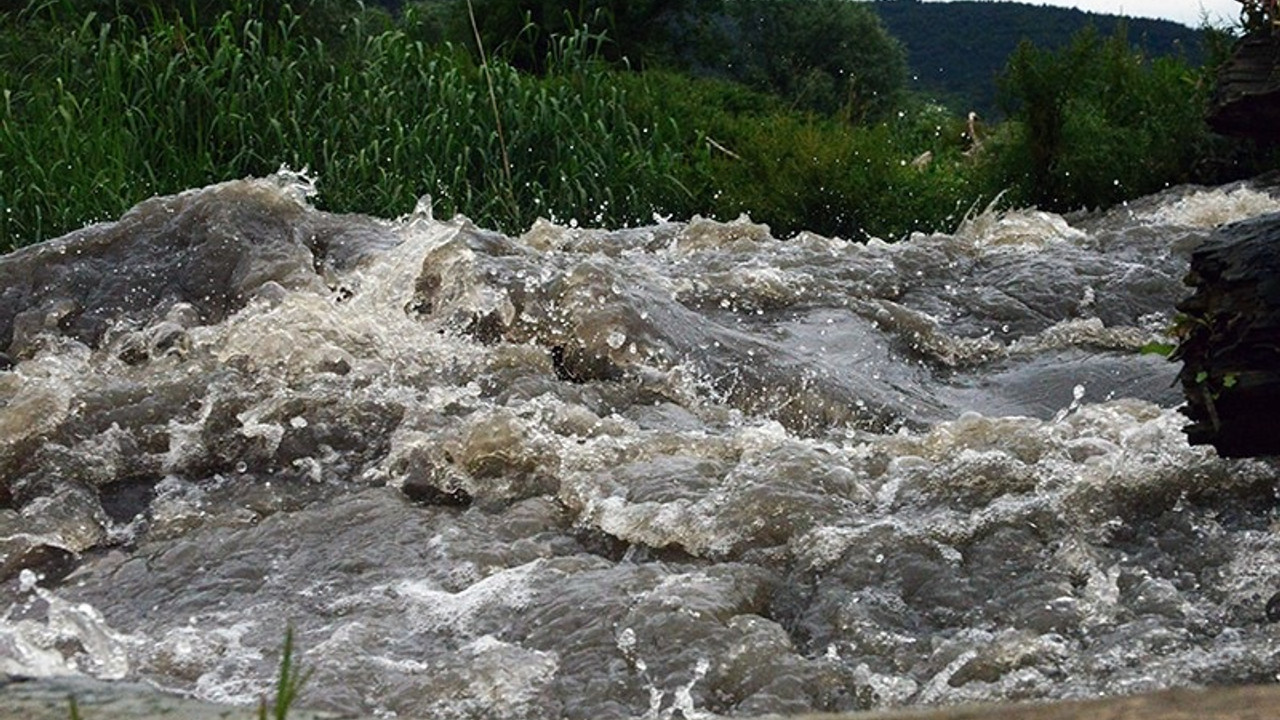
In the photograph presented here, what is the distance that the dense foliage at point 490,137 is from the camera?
7812 millimetres

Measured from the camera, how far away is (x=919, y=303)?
21.0ft

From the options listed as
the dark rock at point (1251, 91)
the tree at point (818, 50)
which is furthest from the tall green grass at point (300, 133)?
the tree at point (818, 50)

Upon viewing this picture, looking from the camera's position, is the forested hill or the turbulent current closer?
the turbulent current

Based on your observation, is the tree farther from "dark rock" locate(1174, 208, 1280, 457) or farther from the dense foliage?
"dark rock" locate(1174, 208, 1280, 457)

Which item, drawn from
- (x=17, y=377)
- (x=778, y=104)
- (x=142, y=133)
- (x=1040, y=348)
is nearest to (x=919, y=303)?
(x=1040, y=348)

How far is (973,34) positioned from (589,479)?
3539 centimetres

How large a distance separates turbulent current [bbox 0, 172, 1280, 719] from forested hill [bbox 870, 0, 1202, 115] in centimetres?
2617

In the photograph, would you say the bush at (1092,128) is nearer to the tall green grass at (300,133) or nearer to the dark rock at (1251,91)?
the tall green grass at (300,133)

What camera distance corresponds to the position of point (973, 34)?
124 ft

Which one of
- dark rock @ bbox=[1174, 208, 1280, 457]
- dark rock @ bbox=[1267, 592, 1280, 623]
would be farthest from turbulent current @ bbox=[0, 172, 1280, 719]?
dark rock @ bbox=[1174, 208, 1280, 457]

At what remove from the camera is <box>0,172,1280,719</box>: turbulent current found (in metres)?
2.88

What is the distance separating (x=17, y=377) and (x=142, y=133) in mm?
3484

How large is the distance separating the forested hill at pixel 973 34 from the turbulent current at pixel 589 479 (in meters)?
26.2

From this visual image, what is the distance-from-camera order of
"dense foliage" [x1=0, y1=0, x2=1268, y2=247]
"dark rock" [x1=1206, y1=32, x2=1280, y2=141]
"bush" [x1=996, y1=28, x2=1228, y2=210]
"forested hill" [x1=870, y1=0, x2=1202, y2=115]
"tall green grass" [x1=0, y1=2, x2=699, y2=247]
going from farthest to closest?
"forested hill" [x1=870, y1=0, x2=1202, y2=115] < "bush" [x1=996, y1=28, x2=1228, y2=210] < "dense foliage" [x1=0, y1=0, x2=1268, y2=247] < "tall green grass" [x1=0, y1=2, x2=699, y2=247] < "dark rock" [x1=1206, y1=32, x2=1280, y2=141]
